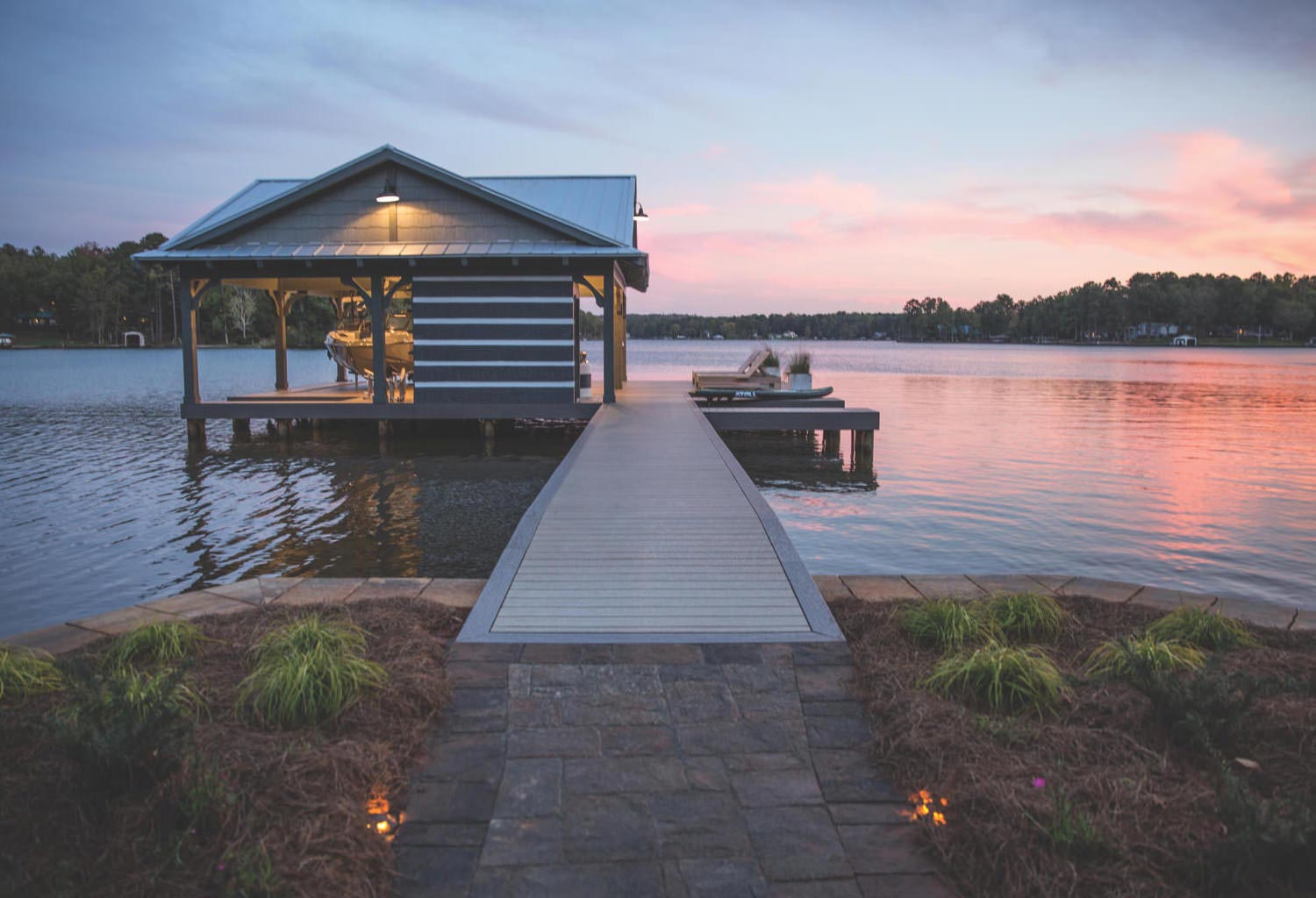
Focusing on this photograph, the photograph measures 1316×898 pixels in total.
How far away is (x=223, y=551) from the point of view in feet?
33.7

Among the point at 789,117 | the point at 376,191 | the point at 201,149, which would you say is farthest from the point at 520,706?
the point at 201,149

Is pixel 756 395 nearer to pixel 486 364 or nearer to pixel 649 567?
pixel 486 364

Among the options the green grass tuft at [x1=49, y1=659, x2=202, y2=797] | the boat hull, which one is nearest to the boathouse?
the boat hull

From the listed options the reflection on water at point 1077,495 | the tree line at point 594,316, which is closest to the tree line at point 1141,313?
the tree line at point 594,316

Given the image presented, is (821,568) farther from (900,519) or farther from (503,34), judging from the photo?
(503,34)

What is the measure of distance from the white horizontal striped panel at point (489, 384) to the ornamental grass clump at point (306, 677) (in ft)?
44.1

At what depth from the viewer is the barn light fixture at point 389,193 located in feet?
52.1

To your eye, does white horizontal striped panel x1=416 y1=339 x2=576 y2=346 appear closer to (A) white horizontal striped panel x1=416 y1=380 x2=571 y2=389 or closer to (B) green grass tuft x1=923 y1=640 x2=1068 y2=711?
(A) white horizontal striped panel x1=416 y1=380 x2=571 y2=389

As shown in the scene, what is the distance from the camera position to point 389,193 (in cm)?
1630

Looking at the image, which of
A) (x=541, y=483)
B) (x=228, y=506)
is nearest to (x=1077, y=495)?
(x=541, y=483)

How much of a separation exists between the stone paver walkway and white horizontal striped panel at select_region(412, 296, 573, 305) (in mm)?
13642

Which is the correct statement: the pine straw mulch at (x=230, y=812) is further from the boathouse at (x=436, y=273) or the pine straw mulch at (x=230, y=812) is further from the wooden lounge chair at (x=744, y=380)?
the wooden lounge chair at (x=744, y=380)

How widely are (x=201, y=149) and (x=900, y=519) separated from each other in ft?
259

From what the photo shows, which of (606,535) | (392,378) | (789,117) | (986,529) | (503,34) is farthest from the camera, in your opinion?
(789,117)
